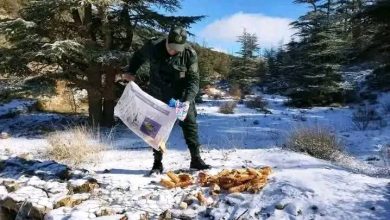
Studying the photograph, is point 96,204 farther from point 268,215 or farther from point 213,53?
point 213,53

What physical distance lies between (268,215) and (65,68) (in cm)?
783

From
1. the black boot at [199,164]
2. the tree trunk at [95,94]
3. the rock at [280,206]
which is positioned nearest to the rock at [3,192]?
the black boot at [199,164]

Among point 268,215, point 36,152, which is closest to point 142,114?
point 268,215

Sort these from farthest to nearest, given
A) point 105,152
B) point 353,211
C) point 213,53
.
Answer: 1. point 213,53
2. point 105,152
3. point 353,211

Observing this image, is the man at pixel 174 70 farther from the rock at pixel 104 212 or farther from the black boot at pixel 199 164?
the rock at pixel 104 212

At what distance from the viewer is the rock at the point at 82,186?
5.38 meters

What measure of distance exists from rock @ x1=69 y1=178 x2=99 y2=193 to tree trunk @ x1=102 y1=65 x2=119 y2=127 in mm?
6119

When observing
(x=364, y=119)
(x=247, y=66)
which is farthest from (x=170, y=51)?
(x=247, y=66)

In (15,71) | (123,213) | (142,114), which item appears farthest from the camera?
(15,71)

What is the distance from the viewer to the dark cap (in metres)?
5.35

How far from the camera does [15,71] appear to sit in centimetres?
1105

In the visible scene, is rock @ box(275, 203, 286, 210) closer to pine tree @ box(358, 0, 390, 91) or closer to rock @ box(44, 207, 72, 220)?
rock @ box(44, 207, 72, 220)

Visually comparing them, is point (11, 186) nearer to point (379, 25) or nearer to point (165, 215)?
point (165, 215)

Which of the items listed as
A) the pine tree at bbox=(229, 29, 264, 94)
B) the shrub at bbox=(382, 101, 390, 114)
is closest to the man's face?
the shrub at bbox=(382, 101, 390, 114)
